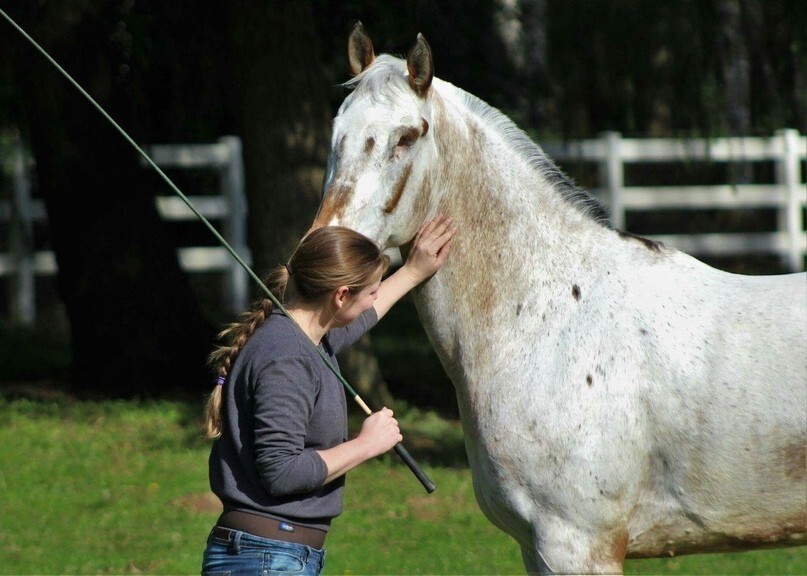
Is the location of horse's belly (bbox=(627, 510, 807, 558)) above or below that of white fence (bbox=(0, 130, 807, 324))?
below

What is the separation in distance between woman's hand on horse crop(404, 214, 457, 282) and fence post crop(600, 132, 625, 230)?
31.5 feet

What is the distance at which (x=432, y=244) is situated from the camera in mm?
3459

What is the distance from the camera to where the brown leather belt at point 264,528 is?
10.2ft

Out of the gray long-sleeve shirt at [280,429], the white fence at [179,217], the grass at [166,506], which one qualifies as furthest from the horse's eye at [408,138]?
the white fence at [179,217]

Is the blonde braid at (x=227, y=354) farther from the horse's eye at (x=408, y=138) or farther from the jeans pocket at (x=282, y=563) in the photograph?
→ the horse's eye at (x=408, y=138)

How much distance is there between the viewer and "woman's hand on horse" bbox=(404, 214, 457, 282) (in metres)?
3.46

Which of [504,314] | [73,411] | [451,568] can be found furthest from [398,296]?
[73,411]

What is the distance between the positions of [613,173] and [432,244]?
9853 millimetres

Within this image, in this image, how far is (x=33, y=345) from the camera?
1125 centimetres

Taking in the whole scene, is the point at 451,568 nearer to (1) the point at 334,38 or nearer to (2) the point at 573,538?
(2) the point at 573,538

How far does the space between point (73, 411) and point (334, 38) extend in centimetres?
428

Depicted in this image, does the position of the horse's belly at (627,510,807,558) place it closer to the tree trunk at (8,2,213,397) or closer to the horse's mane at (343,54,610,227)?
the horse's mane at (343,54,610,227)

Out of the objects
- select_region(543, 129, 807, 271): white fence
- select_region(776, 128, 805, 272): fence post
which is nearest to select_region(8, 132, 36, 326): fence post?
select_region(543, 129, 807, 271): white fence

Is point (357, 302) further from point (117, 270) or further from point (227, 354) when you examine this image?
point (117, 270)
